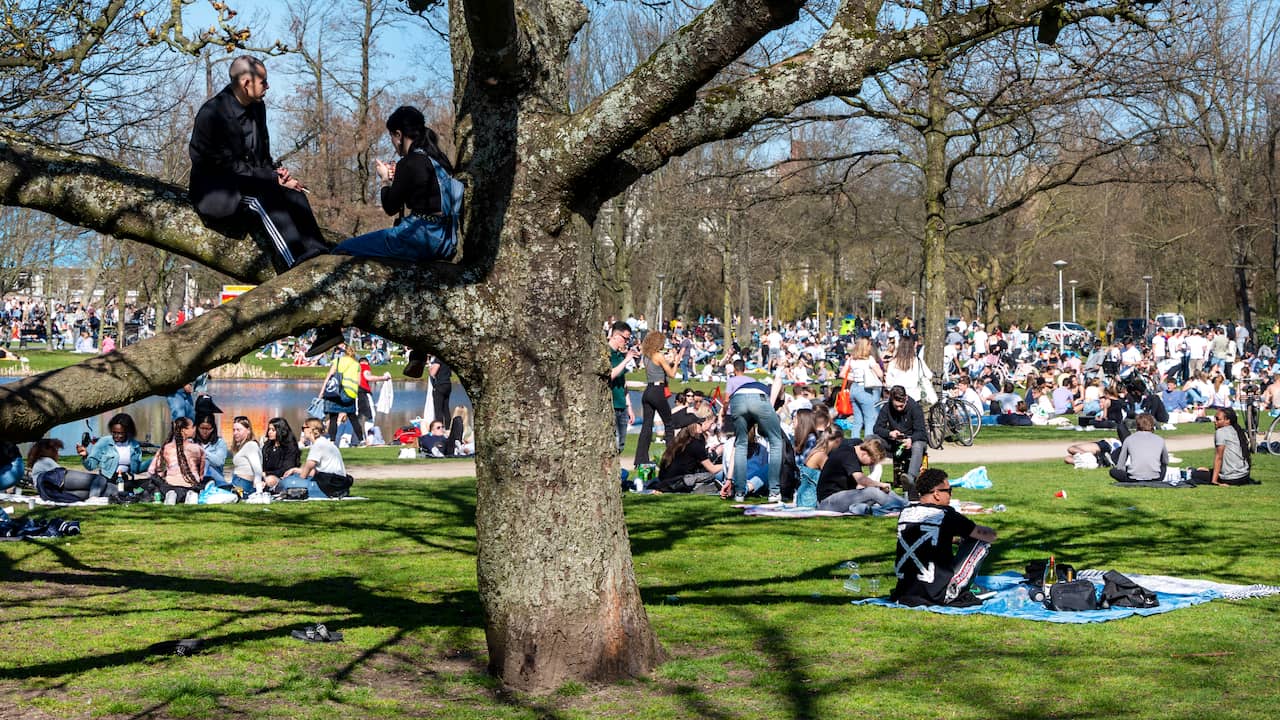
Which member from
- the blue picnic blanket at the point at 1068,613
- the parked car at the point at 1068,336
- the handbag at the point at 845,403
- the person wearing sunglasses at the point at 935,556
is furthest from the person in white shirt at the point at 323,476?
the parked car at the point at 1068,336

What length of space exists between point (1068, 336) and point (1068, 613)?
54919 millimetres

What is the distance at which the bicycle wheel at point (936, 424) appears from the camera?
2030cm

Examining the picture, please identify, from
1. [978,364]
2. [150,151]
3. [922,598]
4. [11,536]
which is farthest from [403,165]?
[978,364]

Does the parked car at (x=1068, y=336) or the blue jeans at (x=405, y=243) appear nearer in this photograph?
the blue jeans at (x=405, y=243)

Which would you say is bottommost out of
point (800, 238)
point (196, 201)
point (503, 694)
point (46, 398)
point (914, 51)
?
point (503, 694)

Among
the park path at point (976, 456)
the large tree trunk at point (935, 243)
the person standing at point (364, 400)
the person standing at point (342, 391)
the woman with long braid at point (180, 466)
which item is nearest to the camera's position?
the woman with long braid at point (180, 466)

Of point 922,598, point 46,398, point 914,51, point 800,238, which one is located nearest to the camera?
point 46,398

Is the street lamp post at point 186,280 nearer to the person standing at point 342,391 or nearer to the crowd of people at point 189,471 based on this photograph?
the person standing at point 342,391

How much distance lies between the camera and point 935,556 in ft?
28.7

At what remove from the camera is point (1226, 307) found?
200 feet

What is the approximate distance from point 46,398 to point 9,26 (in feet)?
18.9

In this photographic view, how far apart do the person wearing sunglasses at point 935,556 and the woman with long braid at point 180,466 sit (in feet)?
28.5

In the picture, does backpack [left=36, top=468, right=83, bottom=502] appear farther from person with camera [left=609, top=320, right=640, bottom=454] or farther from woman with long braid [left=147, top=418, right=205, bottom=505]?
person with camera [left=609, top=320, right=640, bottom=454]

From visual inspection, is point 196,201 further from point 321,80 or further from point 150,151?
point 321,80
